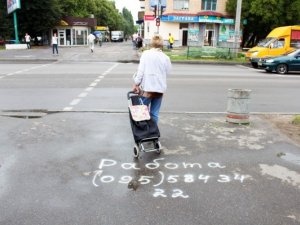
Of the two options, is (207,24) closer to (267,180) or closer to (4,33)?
(4,33)

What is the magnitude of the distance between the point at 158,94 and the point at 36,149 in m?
2.07

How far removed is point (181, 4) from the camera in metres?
48.9

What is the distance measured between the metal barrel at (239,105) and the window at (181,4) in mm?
43455

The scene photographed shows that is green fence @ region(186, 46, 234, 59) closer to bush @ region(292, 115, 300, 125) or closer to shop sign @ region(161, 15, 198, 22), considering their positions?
bush @ region(292, 115, 300, 125)

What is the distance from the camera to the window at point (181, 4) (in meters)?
48.8

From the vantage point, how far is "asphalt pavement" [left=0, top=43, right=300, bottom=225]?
12.6ft

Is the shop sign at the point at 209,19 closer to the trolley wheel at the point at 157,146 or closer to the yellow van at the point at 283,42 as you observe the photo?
the yellow van at the point at 283,42

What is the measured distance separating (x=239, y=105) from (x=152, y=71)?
8.48ft

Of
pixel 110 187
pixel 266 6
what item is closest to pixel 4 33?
pixel 266 6

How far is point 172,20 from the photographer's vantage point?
158ft

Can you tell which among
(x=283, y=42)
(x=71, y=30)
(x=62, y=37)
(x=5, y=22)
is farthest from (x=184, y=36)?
(x=283, y=42)

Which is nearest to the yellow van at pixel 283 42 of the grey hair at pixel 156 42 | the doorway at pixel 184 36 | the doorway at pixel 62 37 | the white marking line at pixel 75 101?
the white marking line at pixel 75 101

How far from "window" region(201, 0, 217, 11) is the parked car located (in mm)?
31407

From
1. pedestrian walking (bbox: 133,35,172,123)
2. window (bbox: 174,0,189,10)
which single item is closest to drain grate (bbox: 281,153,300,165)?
pedestrian walking (bbox: 133,35,172,123)
